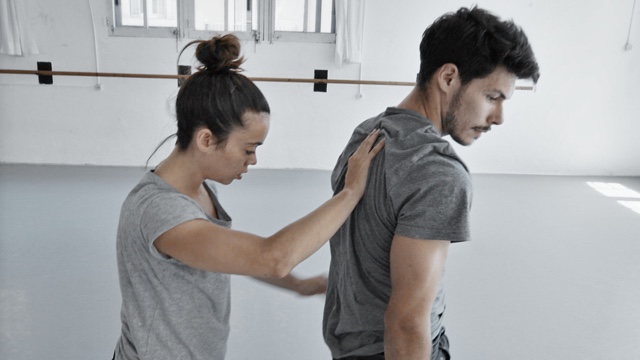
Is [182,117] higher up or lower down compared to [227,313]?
higher up

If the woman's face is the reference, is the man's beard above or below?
above

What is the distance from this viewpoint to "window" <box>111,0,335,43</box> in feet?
16.8

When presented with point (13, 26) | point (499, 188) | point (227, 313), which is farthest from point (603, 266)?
point (13, 26)

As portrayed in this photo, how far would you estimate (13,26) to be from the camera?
4902 millimetres

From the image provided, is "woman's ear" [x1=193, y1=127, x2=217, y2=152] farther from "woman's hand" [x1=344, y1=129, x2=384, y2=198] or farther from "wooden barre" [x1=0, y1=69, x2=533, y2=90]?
"wooden barre" [x1=0, y1=69, x2=533, y2=90]

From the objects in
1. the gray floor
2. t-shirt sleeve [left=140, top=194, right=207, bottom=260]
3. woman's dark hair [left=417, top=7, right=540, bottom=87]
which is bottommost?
the gray floor

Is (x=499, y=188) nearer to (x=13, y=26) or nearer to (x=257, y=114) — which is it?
(x=257, y=114)

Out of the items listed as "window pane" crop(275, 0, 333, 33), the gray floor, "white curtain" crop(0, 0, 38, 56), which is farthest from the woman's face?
"white curtain" crop(0, 0, 38, 56)

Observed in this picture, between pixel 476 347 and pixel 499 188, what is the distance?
9.25ft

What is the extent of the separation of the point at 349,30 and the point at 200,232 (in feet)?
14.5

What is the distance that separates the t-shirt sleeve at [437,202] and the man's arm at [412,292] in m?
0.03

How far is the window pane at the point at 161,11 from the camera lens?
5102 millimetres

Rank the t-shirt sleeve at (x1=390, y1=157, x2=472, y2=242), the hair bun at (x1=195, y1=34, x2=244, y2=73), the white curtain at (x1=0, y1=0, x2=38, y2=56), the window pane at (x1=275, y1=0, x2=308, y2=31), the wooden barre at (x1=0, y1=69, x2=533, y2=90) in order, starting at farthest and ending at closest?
1. the window pane at (x1=275, y1=0, x2=308, y2=31)
2. the wooden barre at (x1=0, y1=69, x2=533, y2=90)
3. the white curtain at (x1=0, y1=0, x2=38, y2=56)
4. the hair bun at (x1=195, y1=34, x2=244, y2=73)
5. the t-shirt sleeve at (x1=390, y1=157, x2=472, y2=242)

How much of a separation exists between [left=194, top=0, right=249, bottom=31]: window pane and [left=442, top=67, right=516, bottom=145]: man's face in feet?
14.4
